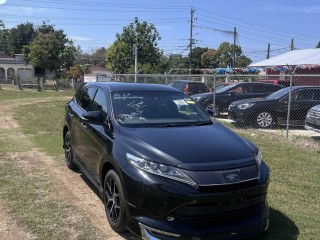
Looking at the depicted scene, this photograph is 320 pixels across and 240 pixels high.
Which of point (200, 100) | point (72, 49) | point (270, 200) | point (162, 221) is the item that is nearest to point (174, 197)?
point (162, 221)

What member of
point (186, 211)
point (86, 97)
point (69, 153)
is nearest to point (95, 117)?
point (86, 97)

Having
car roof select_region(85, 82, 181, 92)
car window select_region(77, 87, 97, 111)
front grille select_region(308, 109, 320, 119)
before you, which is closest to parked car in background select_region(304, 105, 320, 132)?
front grille select_region(308, 109, 320, 119)

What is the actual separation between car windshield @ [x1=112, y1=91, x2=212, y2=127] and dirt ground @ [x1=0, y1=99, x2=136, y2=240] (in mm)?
1249

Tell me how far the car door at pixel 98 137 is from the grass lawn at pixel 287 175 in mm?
1102

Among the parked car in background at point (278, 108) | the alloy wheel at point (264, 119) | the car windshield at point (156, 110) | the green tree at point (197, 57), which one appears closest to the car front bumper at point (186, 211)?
the car windshield at point (156, 110)

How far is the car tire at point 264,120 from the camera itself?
1371 centimetres

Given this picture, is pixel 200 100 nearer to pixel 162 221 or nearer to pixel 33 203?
pixel 33 203

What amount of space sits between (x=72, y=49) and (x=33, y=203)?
5585cm

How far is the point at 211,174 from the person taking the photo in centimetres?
395

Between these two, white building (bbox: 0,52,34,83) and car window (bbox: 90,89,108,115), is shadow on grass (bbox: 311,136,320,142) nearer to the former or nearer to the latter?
car window (bbox: 90,89,108,115)

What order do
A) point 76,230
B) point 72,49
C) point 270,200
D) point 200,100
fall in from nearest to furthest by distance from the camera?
point 76,230
point 270,200
point 200,100
point 72,49

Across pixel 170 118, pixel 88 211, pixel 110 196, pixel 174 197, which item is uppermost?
pixel 170 118

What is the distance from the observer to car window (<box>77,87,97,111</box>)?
6.45 meters

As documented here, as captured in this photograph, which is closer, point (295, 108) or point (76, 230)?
point (76, 230)
